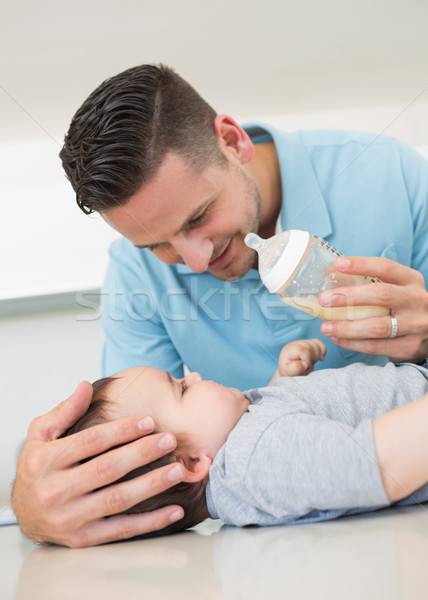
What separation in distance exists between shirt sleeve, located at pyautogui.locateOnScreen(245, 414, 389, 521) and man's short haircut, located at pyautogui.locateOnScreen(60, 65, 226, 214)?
57 centimetres

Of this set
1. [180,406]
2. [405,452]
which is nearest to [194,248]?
[180,406]

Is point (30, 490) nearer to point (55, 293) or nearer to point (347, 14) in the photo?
point (55, 293)

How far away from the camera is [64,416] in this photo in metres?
0.93

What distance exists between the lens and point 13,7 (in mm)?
1820

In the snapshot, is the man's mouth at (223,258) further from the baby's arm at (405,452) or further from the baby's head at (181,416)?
the baby's arm at (405,452)

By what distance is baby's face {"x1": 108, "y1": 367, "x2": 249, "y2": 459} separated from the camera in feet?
3.18

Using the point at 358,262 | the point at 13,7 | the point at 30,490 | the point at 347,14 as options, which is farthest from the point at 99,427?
the point at 347,14

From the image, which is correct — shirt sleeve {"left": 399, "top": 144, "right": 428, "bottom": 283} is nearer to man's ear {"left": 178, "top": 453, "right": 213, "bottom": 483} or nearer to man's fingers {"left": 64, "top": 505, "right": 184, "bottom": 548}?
man's ear {"left": 178, "top": 453, "right": 213, "bottom": 483}

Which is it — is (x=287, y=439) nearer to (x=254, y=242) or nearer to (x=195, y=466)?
(x=195, y=466)

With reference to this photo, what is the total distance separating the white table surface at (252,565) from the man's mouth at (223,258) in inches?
25.0

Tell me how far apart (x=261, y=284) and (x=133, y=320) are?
1.21 ft

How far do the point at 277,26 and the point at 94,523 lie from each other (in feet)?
5.59

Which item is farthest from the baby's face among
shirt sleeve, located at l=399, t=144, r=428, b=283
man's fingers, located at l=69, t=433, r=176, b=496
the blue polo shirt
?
shirt sleeve, located at l=399, t=144, r=428, b=283

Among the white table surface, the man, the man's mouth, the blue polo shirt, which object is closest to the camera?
the white table surface
